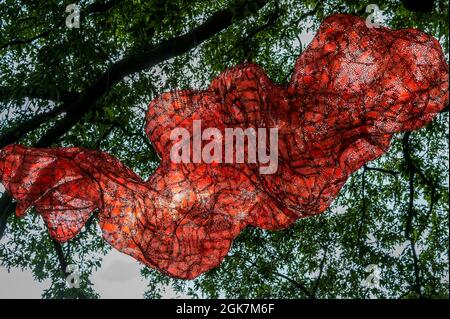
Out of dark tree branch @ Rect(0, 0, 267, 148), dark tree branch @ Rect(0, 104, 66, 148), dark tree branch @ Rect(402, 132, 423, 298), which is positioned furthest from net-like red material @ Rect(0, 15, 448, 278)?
dark tree branch @ Rect(402, 132, 423, 298)

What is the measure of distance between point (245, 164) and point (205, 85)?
4.38m

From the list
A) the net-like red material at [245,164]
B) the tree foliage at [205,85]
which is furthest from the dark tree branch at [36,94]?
the net-like red material at [245,164]

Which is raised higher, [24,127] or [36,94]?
[36,94]

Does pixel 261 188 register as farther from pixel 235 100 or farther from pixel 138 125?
pixel 138 125

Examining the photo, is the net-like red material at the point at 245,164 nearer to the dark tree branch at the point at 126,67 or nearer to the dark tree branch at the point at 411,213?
the dark tree branch at the point at 126,67

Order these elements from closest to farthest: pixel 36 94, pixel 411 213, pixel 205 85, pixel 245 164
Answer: pixel 245 164 < pixel 36 94 < pixel 411 213 < pixel 205 85

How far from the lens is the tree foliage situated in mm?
6648

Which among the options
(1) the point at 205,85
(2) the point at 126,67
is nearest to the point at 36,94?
(2) the point at 126,67

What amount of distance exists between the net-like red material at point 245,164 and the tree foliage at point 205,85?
2639 millimetres

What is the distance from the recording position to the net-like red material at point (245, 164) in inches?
142

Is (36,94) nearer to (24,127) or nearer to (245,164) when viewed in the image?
(24,127)

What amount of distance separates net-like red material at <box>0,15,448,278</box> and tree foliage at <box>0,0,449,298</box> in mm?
2639

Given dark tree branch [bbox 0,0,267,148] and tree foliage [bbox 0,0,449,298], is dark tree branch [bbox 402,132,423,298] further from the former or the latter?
dark tree branch [bbox 0,0,267,148]

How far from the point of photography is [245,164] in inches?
144
